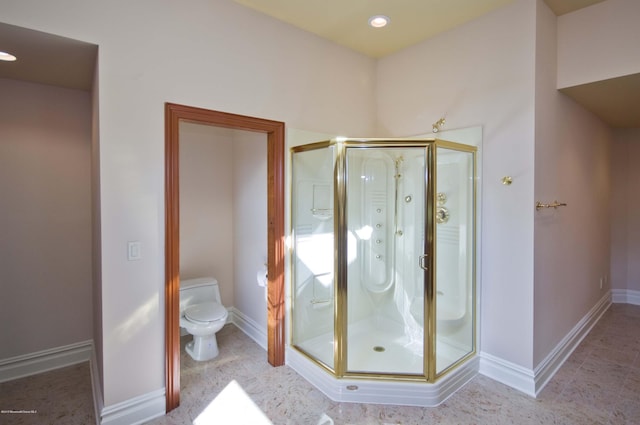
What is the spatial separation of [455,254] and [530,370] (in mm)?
990

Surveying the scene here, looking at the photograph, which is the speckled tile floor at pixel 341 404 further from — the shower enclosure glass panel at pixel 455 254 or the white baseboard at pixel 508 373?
the shower enclosure glass panel at pixel 455 254

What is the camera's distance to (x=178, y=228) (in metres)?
2.21

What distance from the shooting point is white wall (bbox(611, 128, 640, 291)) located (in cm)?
438

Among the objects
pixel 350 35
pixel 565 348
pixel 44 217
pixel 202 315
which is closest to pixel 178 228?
pixel 202 315

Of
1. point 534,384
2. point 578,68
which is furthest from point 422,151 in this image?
point 534,384

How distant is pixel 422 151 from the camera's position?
2439mm

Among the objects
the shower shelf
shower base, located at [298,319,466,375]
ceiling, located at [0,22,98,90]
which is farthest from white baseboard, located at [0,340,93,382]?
the shower shelf

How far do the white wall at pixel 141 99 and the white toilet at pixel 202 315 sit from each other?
2.23 feet

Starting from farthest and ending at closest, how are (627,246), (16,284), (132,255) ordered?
(627,246) → (16,284) → (132,255)

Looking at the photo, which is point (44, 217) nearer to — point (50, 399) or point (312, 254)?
point (50, 399)

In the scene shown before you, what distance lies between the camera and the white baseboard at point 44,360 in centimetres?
254

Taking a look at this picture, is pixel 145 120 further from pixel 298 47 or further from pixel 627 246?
pixel 627 246

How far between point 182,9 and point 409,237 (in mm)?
2590

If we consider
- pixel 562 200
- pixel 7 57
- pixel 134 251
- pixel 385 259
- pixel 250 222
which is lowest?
pixel 385 259
